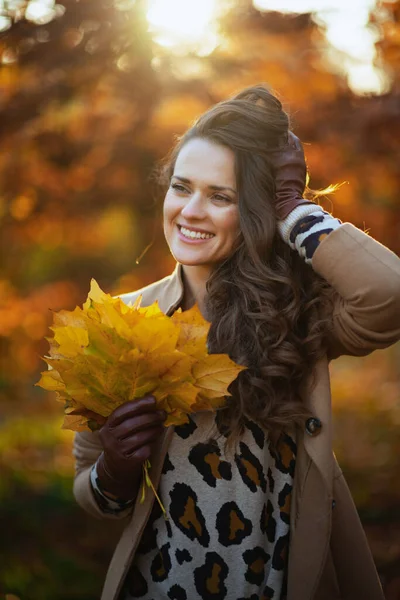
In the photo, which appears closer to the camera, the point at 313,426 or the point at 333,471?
the point at 313,426

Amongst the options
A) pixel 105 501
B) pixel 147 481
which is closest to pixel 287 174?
pixel 147 481

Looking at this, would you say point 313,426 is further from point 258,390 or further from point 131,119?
point 131,119

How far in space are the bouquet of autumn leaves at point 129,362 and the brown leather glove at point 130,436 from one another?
33mm

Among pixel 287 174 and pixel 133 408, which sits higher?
pixel 287 174

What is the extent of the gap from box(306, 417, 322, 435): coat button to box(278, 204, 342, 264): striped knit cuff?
0.53 metres

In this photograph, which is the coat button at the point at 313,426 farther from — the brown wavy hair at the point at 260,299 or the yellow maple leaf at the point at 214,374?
the yellow maple leaf at the point at 214,374

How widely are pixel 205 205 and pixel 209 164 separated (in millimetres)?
141

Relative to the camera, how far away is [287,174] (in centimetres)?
227

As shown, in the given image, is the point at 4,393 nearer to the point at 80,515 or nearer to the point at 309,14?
the point at 80,515

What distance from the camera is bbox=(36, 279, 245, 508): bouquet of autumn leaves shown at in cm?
182

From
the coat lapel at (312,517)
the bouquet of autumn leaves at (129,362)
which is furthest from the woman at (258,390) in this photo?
the bouquet of autumn leaves at (129,362)

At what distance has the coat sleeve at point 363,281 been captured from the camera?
2043 millimetres

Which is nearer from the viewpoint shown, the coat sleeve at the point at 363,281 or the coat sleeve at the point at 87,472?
the coat sleeve at the point at 363,281

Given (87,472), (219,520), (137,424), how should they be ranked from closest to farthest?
(137,424) < (219,520) < (87,472)
